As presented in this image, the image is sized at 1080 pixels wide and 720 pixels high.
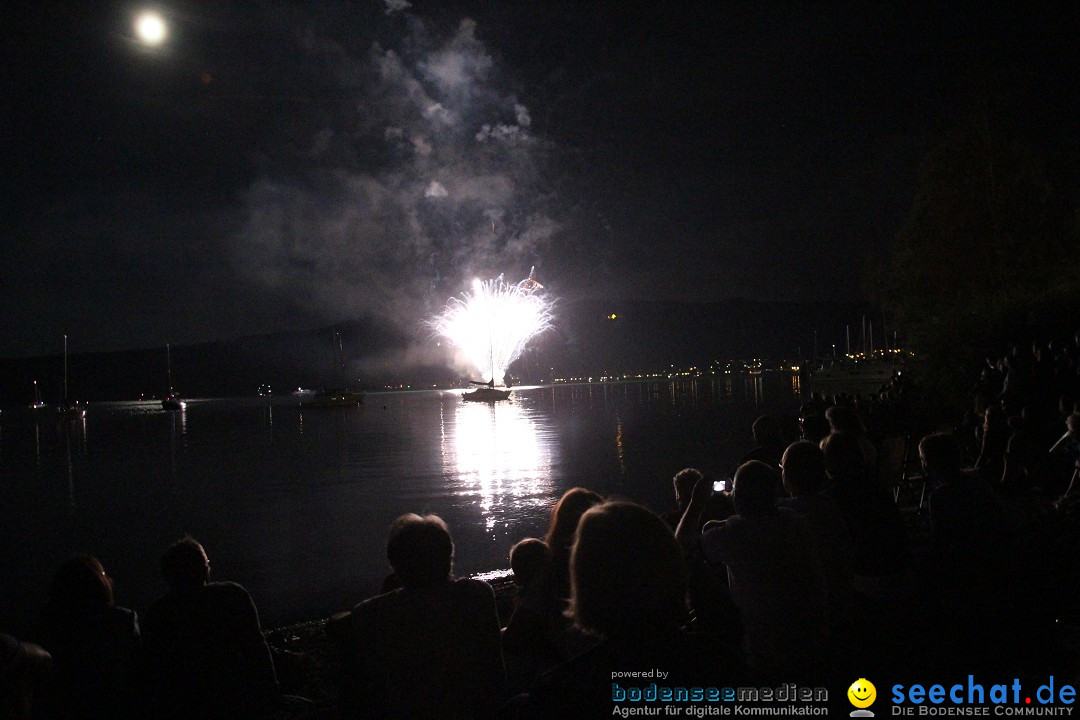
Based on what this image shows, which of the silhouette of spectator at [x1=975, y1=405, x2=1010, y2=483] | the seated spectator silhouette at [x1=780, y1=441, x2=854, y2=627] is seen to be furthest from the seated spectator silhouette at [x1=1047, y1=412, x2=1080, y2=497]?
the seated spectator silhouette at [x1=780, y1=441, x2=854, y2=627]

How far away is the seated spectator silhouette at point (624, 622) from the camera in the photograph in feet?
7.30

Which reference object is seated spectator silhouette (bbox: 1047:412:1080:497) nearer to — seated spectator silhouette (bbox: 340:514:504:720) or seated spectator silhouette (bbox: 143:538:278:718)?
seated spectator silhouette (bbox: 340:514:504:720)

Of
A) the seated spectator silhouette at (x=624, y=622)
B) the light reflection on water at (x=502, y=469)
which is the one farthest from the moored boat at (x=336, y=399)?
the seated spectator silhouette at (x=624, y=622)

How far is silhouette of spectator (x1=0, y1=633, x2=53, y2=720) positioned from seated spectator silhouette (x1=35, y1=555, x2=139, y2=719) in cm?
64

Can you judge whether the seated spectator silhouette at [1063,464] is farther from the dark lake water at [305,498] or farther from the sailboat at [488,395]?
the sailboat at [488,395]

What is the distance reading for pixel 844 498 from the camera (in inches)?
→ 205

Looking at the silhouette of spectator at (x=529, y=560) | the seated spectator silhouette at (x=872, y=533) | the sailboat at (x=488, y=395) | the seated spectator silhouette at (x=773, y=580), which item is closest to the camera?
the seated spectator silhouette at (x=773, y=580)

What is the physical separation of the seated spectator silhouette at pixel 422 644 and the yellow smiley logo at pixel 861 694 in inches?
73.6

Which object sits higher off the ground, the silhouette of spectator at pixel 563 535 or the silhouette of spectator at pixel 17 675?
the silhouette of spectator at pixel 563 535

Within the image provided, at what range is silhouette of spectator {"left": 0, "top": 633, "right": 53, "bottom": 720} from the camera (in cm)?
356

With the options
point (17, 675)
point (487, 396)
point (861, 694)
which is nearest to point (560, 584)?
point (861, 694)

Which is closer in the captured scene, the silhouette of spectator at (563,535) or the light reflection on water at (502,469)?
the silhouette of spectator at (563,535)

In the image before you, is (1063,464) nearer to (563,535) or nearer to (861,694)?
(861,694)

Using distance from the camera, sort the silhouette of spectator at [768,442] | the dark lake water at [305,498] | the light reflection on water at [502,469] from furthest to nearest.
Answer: the light reflection on water at [502,469], the dark lake water at [305,498], the silhouette of spectator at [768,442]
